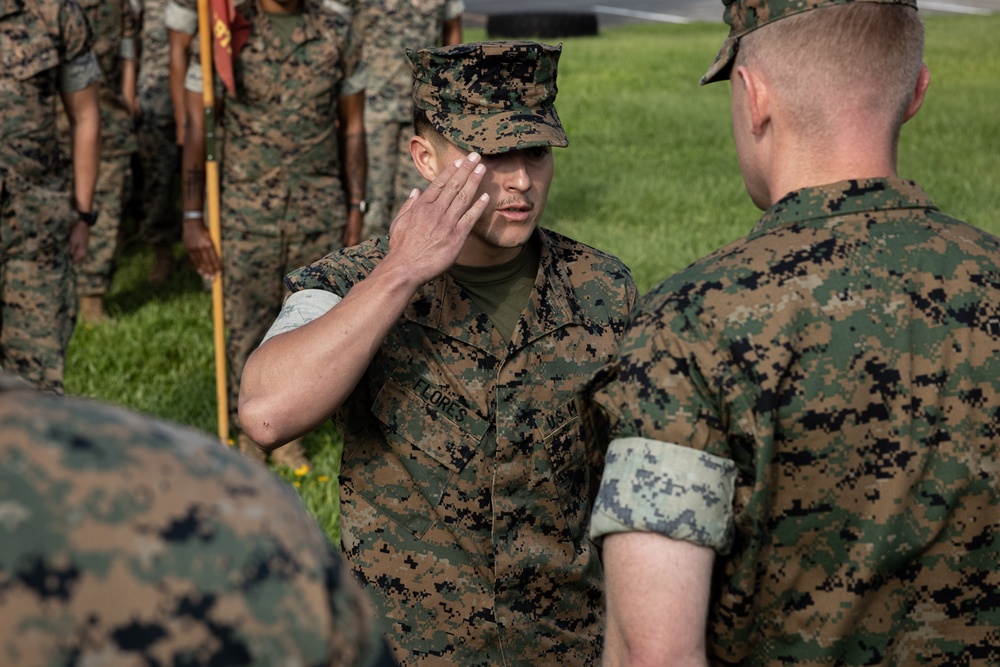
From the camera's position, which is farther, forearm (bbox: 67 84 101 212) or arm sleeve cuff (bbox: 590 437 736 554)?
forearm (bbox: 67 84 101 212)

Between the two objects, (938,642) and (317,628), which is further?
(938,642)

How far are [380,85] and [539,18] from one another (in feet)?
51.6

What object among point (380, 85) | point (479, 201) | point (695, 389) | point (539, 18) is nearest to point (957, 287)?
point (695, 389)

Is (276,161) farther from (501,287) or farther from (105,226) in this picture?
(501,287)

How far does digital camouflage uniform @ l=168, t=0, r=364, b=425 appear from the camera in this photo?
5.87m

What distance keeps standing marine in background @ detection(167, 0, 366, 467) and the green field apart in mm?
776

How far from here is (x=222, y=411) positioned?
5750mm

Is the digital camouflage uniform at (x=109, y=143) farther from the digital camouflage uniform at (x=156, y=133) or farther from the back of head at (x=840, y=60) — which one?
the back of head at (x=840, y=60)

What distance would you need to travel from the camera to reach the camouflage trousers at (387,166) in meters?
8.05

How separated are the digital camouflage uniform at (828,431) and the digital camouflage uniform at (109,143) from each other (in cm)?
672

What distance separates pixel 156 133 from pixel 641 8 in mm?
22680

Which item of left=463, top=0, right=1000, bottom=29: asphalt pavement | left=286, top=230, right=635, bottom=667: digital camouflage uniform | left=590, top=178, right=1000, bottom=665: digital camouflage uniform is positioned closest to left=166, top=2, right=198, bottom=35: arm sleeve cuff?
left=286, top=230, right=635, bottom=667: digital camouflage uniform

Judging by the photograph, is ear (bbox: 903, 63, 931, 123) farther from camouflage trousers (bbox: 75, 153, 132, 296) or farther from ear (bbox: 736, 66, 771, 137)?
camouflage trousers (bbox: 75, 153, 132, 296)

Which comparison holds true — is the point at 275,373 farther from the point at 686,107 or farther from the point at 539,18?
the point at 539,18
